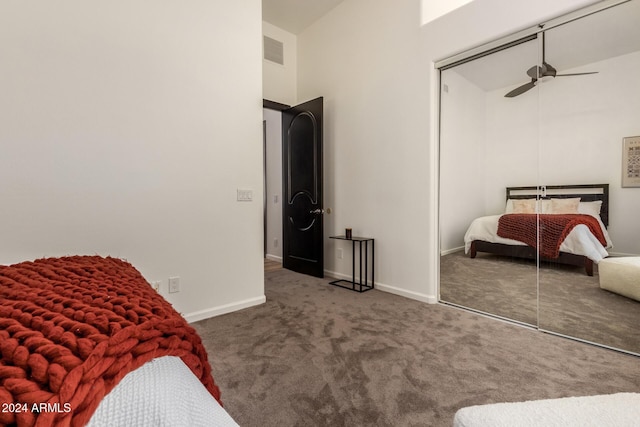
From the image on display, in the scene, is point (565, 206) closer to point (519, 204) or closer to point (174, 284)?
point (519, 204)

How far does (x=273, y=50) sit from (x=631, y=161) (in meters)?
3.85

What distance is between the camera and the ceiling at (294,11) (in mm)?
3604

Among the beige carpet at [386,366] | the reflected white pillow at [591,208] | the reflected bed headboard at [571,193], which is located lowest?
the beige carpet at [386,366]

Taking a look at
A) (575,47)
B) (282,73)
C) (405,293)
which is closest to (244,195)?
(405,293)

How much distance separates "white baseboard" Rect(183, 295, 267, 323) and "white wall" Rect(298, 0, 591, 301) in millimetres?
1257

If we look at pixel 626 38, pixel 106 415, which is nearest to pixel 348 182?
pixel 626 38

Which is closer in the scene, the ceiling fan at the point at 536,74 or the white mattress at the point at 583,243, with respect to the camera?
the white mattress at the point at 583,243

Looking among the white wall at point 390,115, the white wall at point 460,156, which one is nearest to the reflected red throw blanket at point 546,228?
the white wall at point 460,156

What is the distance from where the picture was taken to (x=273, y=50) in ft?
13.3

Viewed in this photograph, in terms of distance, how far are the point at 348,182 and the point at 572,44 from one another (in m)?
2.25

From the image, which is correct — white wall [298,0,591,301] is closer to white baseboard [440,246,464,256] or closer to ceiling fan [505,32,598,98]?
white baseboard [440,246,464,256]

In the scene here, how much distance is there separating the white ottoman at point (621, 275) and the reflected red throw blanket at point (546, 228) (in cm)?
15

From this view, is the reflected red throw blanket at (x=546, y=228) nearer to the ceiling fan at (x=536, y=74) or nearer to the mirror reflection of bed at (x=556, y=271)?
the mirror reflection of bed at (x=556, y=271)

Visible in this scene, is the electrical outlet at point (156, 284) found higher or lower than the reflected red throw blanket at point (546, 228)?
lower
